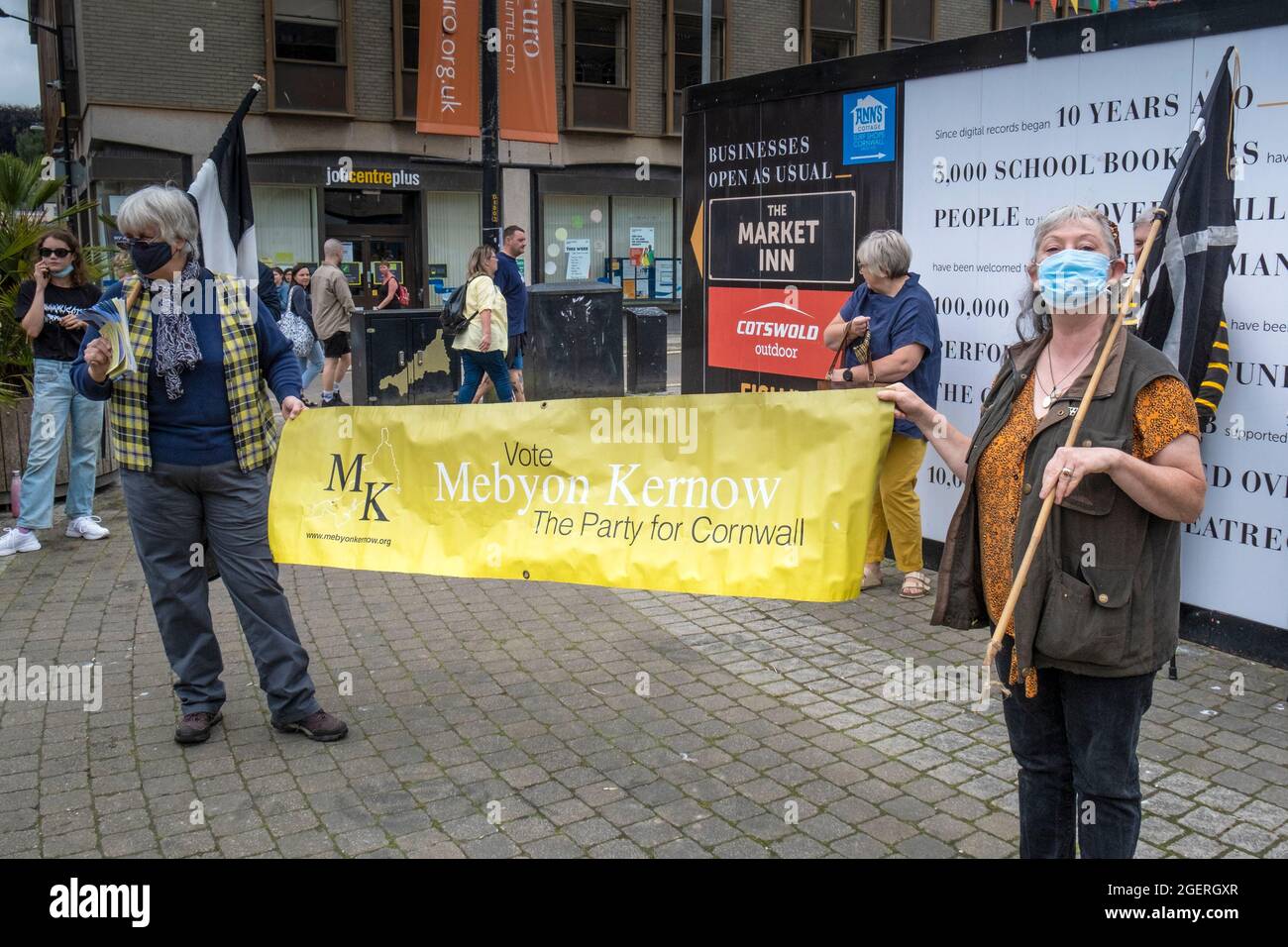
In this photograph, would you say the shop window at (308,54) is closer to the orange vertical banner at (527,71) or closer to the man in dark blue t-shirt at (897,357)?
Answer: the orange vertical banner at (527,71)

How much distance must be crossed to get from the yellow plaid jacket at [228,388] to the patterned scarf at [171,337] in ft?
0.11

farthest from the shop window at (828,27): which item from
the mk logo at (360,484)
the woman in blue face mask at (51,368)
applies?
the mk logo at (360,484)

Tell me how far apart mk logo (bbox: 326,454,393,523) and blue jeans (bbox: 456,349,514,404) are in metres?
6.71

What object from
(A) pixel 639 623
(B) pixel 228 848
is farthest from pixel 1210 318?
(B) pixel 228 848

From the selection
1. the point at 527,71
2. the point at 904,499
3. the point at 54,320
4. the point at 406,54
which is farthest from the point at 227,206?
the point at 406,54

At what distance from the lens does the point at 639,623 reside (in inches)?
254

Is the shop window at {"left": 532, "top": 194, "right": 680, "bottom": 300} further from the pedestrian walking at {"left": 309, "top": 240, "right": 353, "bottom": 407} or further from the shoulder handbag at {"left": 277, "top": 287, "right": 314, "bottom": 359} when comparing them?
the shoulder handbag at {"left": 277, "top": 287, "right": 314, "bottom": 359}

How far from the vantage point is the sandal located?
22.4ft

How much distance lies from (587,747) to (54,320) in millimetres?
5208

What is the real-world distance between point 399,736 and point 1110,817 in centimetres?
288

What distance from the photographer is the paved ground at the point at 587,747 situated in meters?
4.04

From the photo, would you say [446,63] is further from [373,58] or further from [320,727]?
[320,727]
